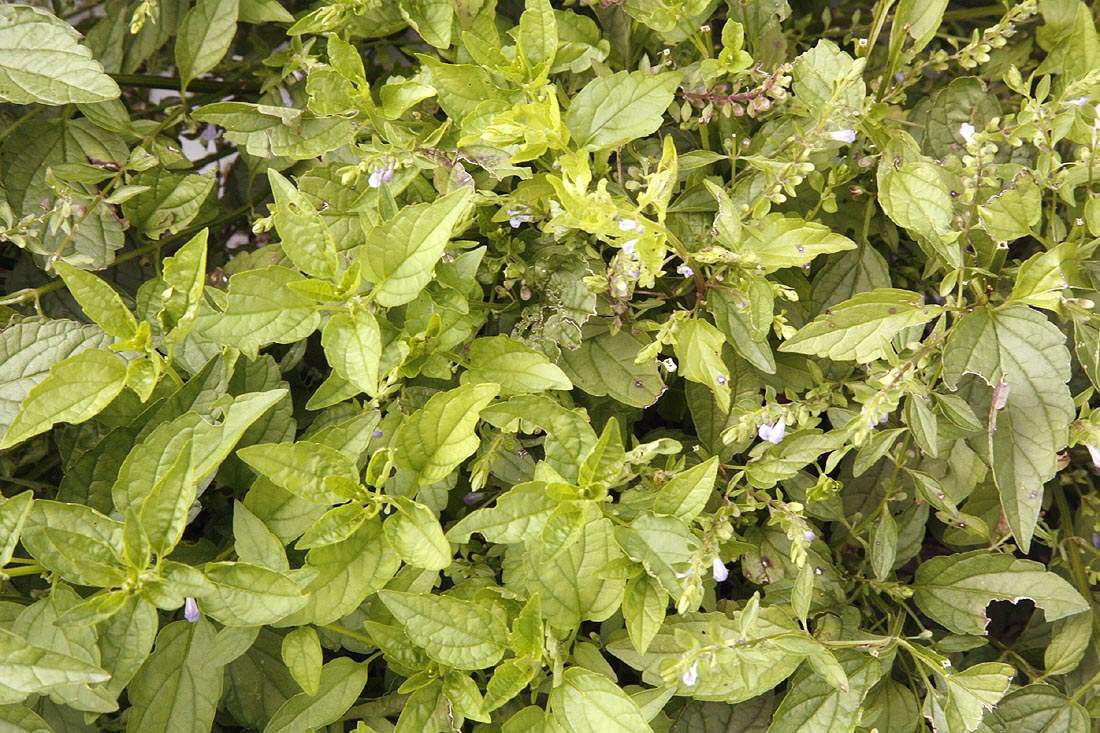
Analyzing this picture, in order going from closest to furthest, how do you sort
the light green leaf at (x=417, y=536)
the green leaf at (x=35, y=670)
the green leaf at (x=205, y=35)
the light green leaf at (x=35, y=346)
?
the green leaf at (x=35, y=670) < the light green leaf at (x=417, y=536) < the light green leaf at (x=35, y=346) < the green leaf at (x=205, y=35)

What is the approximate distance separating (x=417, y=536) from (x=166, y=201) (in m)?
0.63

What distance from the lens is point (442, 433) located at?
0.89m

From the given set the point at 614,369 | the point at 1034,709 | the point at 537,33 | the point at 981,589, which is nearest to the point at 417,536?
the point at 614,369

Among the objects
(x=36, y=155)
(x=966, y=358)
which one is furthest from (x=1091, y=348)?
(x=36, y=155)

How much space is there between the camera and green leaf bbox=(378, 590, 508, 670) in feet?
2.91

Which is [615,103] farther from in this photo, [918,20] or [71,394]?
[71,394]

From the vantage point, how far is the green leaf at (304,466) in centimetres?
86

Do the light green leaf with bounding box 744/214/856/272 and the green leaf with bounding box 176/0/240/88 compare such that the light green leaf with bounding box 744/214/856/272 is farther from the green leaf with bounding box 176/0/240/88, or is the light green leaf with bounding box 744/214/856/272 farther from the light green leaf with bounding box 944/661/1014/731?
the green leaf with bounding box 176/0/240/88

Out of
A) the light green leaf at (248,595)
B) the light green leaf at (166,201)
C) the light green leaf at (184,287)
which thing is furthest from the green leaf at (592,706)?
the light green leaf at (166,201)

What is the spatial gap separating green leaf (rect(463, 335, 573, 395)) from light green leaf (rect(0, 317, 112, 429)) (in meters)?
0.43

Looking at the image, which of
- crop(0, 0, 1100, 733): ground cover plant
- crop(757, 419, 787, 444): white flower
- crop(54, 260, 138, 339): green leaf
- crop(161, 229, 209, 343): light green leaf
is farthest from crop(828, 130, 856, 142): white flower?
crop(54, 260, 138, 339): green leaf

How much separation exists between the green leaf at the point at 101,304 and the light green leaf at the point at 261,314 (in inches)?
4.6

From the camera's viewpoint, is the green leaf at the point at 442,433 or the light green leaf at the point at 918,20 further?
the light green leaf at the point at 918,20

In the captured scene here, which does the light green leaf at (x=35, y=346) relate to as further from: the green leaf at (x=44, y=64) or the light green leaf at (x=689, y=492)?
the light green leaf at (x=689, y=492)
